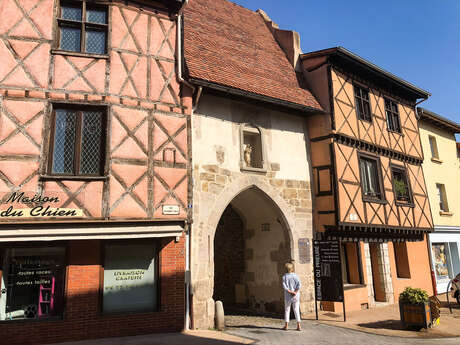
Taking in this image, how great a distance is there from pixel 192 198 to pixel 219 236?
4.63m

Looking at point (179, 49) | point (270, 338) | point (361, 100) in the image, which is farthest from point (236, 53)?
point (270, 338)

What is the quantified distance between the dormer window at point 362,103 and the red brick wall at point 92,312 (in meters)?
8.67

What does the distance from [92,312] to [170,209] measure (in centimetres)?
252

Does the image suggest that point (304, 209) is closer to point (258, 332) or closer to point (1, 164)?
point (258, 332)

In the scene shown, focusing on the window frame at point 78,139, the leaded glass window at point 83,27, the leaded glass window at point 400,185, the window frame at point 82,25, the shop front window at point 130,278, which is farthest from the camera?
the leaded glass window at point 400,185

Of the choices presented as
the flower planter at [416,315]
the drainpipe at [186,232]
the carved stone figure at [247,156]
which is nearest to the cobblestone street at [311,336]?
the flower planter at [416,315]

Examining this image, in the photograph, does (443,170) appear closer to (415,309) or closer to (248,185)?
(415,309)

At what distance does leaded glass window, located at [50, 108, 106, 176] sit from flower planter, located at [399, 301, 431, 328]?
7720 millimetres

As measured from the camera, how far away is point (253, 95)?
983 centimetres

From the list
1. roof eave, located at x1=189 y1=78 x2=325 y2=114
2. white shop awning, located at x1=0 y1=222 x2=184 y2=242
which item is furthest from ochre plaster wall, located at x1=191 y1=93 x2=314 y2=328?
white shop awning, located at x1=0 y1=222 x2=184 y2=242

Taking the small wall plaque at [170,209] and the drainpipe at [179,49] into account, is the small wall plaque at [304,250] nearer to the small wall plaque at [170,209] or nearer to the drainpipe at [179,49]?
the small wall plaque at [170,209]

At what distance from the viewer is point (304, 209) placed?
1090 centimetres

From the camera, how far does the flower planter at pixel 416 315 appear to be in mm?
8007

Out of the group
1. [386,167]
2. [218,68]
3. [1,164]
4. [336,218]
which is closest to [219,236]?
[336,218]
